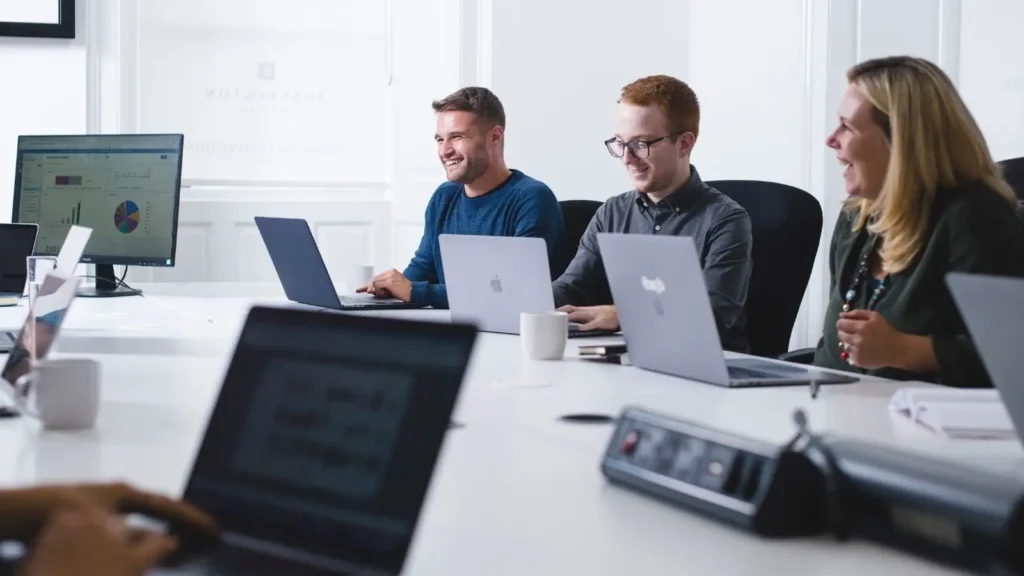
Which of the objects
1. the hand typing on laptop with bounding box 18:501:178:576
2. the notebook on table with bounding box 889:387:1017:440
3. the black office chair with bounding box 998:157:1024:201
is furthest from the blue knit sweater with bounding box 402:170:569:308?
the hand typing on laptop with bounding box 18:501:178:576

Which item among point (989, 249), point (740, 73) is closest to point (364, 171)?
point (740, 73)

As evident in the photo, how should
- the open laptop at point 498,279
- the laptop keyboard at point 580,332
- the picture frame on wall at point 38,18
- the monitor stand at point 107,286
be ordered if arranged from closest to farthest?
the open laptop at point 498,279 < the laptop keyboard at point 580,332 < the monitor stand at point 107,286 < the picture frame on wall at point 38,18

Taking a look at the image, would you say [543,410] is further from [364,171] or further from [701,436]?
[364,171]

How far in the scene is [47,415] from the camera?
4.42 feet

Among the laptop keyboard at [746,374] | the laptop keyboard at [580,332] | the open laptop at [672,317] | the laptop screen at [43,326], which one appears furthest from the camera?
the laptop keyboard at [580,332]

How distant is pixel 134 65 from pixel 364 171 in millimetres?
1006

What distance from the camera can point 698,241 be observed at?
2.69 m

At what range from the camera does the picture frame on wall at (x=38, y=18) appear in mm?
4445

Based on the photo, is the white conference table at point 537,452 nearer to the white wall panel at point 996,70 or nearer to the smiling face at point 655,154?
the smiling face at point 655,154

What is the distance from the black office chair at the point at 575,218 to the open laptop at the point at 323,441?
2.48m

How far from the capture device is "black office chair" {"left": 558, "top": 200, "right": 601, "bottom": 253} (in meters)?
3.34

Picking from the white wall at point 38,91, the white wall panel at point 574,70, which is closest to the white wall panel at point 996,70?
the white wall panel at point 574,70

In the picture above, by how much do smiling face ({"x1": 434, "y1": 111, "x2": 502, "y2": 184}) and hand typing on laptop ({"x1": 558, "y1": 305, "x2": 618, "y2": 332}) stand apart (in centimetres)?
98

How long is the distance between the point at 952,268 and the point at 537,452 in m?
1.03
